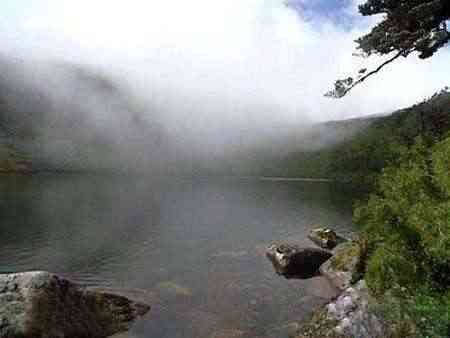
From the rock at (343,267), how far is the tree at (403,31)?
1781 centimetres

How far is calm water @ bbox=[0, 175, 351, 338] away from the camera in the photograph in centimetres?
2795

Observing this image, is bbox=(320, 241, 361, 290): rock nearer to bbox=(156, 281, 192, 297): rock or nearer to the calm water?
the calm water

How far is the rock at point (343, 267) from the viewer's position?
3497cm

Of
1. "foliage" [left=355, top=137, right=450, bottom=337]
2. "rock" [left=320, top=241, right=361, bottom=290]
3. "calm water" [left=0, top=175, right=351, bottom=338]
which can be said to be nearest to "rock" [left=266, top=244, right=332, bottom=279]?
"rock" [left=320, top=241, right=361, bottom=290]

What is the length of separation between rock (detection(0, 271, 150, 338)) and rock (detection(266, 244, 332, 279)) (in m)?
19.5

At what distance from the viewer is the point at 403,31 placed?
25.4 metres

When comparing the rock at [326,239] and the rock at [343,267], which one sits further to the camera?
the rock at [326,239]

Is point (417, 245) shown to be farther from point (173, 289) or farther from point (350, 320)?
point (173, 289)

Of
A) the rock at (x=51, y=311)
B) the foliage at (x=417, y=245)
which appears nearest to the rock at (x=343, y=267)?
the foliage at (x=417, y=245)

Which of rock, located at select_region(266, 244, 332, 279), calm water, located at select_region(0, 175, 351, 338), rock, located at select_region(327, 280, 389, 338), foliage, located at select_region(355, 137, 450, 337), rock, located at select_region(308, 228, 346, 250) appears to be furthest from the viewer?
rock, located at select_region(308, 228, 346, 250)

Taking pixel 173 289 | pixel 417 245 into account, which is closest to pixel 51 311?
pixel 173 289

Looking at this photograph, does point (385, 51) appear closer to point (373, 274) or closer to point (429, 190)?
point (429, 190)

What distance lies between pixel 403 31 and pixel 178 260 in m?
34.7

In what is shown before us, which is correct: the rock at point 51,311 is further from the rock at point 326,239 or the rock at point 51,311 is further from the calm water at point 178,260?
the rock at point 326,239
